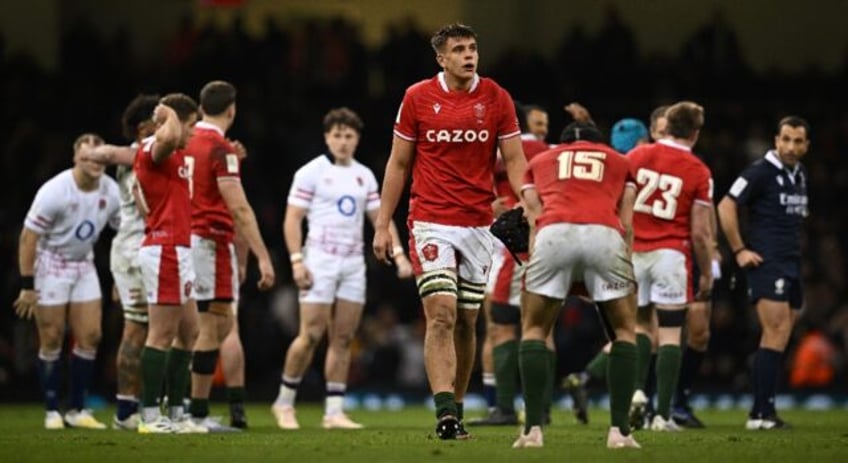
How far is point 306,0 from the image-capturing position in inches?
1288

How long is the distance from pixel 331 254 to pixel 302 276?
487 mm

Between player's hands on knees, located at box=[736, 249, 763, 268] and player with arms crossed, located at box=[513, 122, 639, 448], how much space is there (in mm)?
4530

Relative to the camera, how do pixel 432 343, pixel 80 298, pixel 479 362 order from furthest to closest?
pixel 479 362 < pixel 80 298 < pixel 432 343

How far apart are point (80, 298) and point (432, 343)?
5483 millimetres

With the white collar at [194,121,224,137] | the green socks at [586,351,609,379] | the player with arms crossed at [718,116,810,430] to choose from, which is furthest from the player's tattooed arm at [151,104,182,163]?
the player with arms crossed at [718,116,810,430]

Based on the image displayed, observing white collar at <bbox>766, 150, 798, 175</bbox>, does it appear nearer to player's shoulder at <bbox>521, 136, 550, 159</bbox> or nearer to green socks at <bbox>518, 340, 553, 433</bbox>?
player's shoulder at <bbox>521, 136, 550, 159</bbox>

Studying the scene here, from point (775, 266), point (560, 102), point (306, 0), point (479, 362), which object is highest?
point (306, 0)

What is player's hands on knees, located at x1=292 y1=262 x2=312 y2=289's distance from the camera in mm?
15914

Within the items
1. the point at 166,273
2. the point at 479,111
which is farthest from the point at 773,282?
the point at 166,273

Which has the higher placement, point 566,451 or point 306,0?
A: point 306,0

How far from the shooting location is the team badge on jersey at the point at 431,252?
12.0 metres

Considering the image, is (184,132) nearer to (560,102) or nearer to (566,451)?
(566,451)

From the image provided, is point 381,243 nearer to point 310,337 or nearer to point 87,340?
point 310,337

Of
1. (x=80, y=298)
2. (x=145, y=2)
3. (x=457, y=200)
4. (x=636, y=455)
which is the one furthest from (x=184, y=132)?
(x=145, y=2)
